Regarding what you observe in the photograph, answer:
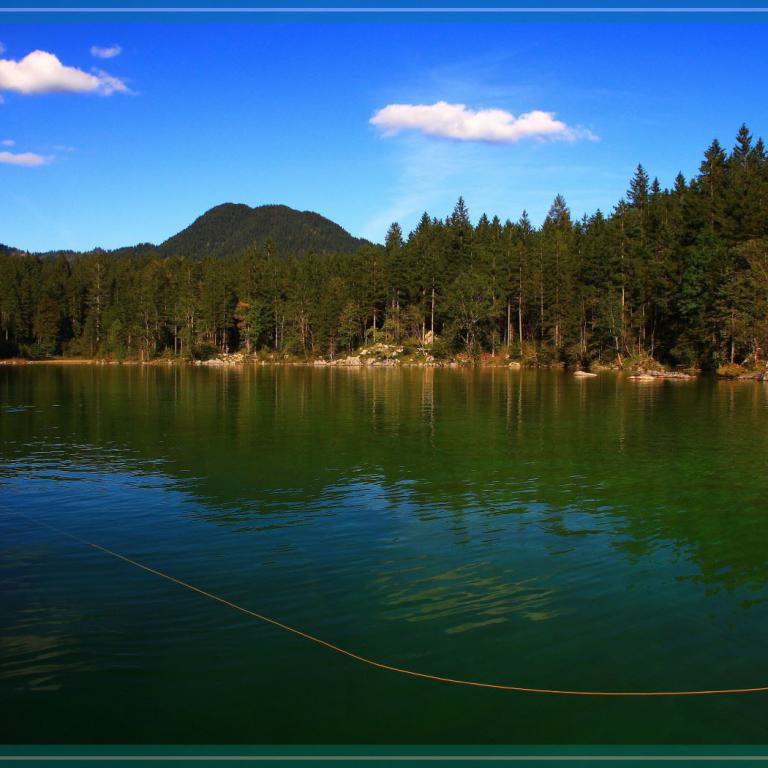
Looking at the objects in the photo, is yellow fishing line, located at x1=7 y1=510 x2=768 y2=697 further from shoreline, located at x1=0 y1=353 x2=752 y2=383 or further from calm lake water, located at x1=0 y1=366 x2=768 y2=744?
shoreline, located at x1=0 y1=353 x2=752 y2=383

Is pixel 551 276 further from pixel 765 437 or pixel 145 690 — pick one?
pixel 145 690

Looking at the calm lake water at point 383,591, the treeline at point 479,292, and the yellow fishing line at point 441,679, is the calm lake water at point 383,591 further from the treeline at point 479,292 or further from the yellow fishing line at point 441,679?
the treeline at point 479,292

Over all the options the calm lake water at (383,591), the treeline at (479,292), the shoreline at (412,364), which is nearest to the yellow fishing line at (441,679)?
the calm lake water at (383,591)

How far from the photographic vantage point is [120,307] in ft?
506

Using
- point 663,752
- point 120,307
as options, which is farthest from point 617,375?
point 120,307

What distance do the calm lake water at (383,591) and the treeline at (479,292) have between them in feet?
182

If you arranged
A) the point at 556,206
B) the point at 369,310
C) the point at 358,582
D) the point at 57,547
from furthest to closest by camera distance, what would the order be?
the point at 556,206
the point at 369,310
the point at 57,547
the point at 358,582

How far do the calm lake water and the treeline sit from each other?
55.6 metres

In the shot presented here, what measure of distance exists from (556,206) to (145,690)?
6231 inches

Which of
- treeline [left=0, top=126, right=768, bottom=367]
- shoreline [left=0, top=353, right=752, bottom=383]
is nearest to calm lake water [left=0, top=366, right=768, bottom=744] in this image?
shoreline [left=0, top=353, right=752, bottom=383]

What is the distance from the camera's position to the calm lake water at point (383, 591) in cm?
746

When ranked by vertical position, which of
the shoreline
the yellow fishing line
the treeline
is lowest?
the yellow fishing line

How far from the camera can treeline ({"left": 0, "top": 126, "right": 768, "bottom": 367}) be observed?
74.7 meters

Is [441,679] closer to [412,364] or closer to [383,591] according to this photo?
[383,591]
